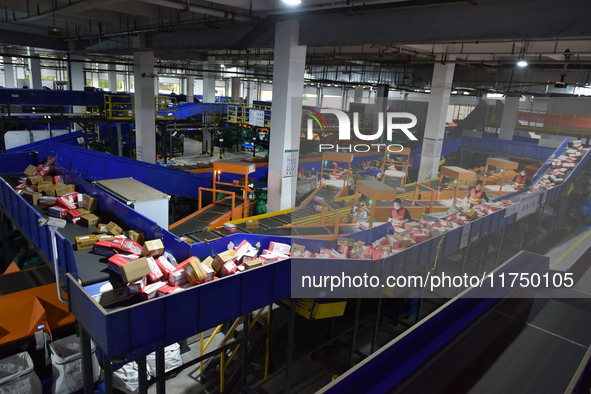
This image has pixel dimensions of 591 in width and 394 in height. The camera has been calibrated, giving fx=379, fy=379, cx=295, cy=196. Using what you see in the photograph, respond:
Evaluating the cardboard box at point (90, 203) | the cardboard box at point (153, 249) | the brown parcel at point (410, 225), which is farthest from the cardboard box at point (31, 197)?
the brown parcel at point (410, 225)

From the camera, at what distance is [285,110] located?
9539 millimetres

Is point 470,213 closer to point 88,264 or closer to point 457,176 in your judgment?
point 457,176

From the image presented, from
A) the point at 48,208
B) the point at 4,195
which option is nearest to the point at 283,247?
the point at 48,208

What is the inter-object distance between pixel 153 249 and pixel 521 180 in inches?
218

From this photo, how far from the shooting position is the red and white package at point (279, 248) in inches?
234

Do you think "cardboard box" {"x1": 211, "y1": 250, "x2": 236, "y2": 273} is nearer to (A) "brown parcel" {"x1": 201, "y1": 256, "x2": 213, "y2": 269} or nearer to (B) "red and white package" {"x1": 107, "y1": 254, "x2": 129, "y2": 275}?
(A) "brown parcel" {"x1": 201, "y1": 256, "x2": 213, "y2": 269}

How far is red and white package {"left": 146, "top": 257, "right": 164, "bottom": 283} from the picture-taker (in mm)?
4738

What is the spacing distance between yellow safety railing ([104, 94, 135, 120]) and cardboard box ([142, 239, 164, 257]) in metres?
11.7

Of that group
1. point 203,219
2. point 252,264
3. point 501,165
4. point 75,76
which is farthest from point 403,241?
point 75,76

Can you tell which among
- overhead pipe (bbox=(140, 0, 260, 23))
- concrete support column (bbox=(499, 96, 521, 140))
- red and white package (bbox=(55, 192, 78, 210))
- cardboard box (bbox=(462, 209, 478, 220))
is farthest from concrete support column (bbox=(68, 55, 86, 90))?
concrete support column (bbox=(499, 96, 521, 140))

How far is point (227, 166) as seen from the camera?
9805 mm

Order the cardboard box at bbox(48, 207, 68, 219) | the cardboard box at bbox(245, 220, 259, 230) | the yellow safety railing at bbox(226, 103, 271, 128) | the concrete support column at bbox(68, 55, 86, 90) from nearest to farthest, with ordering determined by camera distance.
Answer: the cardboard box at bbox(48, 207, 68, 219) → the cardboard box at bbox(245, 220, 259, 230) → the yellow safety railing at bbox(226, 103, 271, 128) → the concrete support column at bbox(68, 55, 86, 90)

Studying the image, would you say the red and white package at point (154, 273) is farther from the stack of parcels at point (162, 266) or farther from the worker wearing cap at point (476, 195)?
the worker wearing cap at point (476, 195)

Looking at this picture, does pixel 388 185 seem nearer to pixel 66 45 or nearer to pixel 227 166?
pixel 227 166
